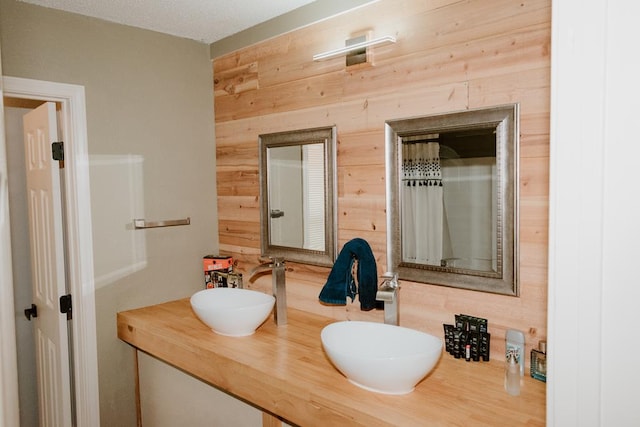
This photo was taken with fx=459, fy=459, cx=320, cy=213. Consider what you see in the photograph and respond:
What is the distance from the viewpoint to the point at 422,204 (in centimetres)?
193

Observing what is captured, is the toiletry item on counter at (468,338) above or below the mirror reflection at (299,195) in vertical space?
below

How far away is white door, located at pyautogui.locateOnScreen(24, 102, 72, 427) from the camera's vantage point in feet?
7.83

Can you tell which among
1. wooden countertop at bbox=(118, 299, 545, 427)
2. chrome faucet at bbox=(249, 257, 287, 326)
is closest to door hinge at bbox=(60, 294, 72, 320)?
wooden countertop at bbox=(118, 299, 545, 427)

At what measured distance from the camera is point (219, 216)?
Answer: 2.98 meters

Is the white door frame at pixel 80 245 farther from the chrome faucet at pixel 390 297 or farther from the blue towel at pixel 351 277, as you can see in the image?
the chrome faucet at pixel 390 297

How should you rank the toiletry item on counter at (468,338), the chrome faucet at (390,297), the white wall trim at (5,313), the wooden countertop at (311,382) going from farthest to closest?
the chrome faucet at (390,297)
the toiletry item on counter at (468,338)
the wooden countertop at (311,382)
the white wall trim at (5,313)

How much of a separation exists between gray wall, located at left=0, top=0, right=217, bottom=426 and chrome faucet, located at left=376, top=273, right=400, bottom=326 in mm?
1434

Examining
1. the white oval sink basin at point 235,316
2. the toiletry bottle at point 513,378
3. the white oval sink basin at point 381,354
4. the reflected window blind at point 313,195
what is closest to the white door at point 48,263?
the white oval sink basin at point 235,316

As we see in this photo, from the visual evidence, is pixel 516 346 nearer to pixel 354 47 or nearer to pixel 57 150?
pixel 354 47

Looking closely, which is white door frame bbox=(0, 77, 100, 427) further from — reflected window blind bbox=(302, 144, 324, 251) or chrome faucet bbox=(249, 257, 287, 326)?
reflected window blind bbox=(302, 144, 324, 251)

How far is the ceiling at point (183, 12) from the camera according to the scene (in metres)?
2.24

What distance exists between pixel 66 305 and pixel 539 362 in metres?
2.28

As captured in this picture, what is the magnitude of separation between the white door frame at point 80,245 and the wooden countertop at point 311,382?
28cm

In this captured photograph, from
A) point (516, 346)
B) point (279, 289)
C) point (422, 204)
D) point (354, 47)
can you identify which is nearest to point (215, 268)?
point (279, 289)
